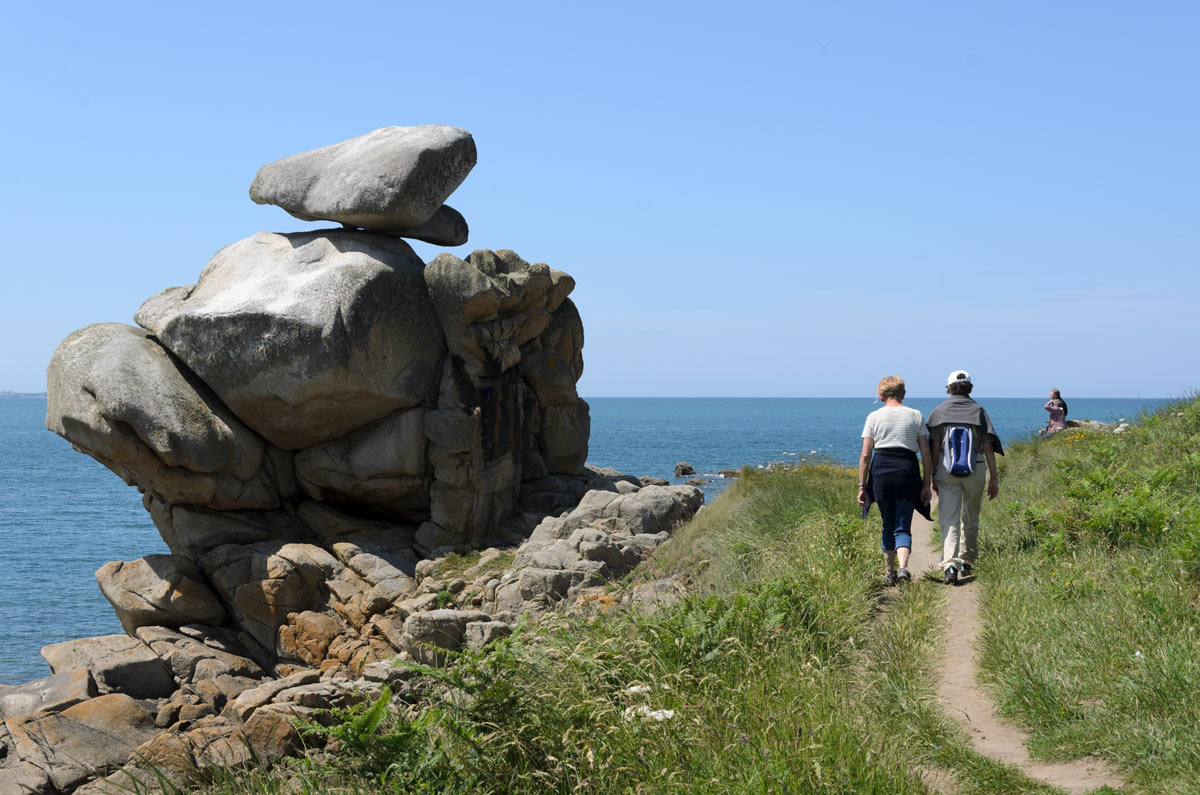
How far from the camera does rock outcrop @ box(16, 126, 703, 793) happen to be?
16.2 m

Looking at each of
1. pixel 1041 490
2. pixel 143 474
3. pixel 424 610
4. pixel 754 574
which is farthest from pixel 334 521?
pixel 1041 490

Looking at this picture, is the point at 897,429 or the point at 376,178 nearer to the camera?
the point at 897,429

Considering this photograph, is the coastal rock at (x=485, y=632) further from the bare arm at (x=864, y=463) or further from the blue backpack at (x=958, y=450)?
the blue backpack at (x=958, y=450)

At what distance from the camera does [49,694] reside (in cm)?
1309

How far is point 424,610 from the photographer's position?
15469mm

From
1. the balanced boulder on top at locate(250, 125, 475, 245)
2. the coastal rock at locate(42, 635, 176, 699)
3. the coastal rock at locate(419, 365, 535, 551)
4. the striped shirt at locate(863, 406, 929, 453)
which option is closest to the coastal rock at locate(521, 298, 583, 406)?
the coastal rock at locate(419, 365, 535, 551)

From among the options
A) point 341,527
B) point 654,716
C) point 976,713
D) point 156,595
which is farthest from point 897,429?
point 156,595

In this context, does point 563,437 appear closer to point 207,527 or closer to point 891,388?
point 207,527

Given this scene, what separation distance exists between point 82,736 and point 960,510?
421 inches

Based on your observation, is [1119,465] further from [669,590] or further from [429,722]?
[429,722]

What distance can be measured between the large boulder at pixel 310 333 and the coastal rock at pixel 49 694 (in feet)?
19.9

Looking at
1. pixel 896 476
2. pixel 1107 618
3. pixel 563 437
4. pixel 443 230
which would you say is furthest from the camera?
pixel 563 437

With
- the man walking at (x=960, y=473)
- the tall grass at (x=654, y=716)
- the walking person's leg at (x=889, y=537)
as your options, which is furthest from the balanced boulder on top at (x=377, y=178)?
the tall grass at (x=654, y=716)

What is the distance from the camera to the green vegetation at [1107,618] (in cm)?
563
